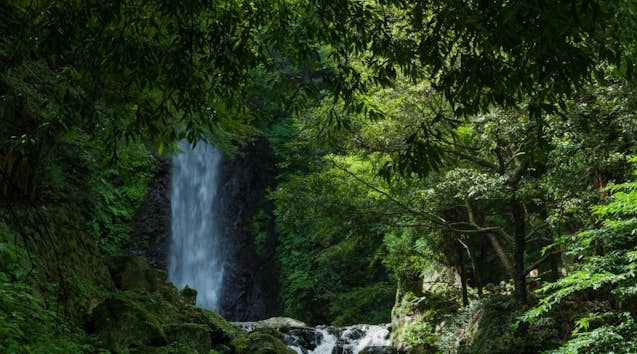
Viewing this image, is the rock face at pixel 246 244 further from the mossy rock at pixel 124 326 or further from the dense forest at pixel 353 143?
the mossy rock at pixel 124 326

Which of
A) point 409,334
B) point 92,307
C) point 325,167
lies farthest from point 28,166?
point 409,334

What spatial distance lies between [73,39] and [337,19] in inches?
59.8

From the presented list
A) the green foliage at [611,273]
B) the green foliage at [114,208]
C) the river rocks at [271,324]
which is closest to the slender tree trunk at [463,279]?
the green foliage at [611,273]

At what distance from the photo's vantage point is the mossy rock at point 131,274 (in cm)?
998

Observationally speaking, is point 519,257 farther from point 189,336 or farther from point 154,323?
point 154,323

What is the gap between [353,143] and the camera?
11.5m

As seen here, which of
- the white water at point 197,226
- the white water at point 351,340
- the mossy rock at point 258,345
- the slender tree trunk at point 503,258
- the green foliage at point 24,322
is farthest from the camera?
the white water at point 197,226

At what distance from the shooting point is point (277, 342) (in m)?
10.8

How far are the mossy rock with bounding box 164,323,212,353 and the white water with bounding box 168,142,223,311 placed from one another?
13.5 meters

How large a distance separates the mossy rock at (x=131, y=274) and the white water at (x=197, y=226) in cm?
1149

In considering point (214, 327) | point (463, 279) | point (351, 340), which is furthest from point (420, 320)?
point (214, 327)

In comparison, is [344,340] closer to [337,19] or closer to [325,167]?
[325,167]

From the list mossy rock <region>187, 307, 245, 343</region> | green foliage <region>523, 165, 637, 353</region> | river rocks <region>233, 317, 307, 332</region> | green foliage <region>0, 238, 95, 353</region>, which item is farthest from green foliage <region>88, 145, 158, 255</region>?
green foliage <region>523, 165, 637, 353</region>

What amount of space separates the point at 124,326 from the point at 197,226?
17.1 metres
